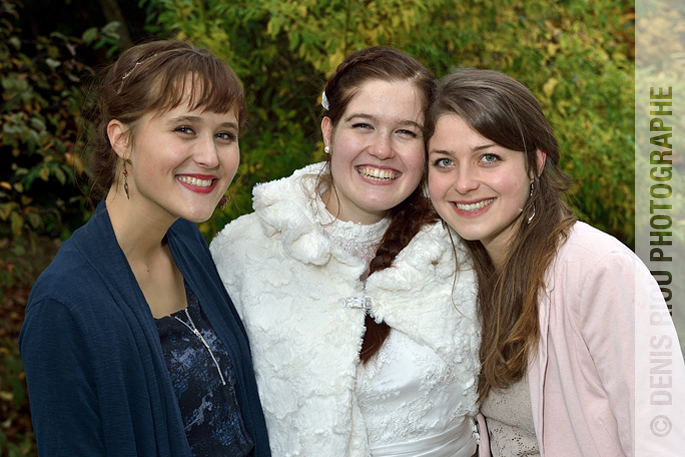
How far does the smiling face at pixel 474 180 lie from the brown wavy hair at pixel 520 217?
1.2 inches

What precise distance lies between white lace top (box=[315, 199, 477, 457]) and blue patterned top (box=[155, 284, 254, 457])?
0.42 m

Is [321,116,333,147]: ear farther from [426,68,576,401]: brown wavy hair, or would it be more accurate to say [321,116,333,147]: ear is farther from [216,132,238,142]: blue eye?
[216,132,238,142]: blue eye

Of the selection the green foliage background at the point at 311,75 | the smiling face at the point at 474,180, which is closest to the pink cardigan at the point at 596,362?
the smiling face at the point at 474,180

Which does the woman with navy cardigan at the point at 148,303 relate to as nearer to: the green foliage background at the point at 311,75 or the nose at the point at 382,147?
the nose at the point at 382,147

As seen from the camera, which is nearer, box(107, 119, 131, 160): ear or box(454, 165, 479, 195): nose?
box(107, 119, 131, 160): ear

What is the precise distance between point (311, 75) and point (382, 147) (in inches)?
73.9

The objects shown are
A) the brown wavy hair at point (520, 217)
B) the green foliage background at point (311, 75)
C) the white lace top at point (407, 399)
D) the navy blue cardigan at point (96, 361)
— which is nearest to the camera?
the navy blue cardigan at point (96, 361)

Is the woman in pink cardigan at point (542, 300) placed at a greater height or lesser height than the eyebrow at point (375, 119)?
lesser

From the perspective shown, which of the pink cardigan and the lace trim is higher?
the lace trim

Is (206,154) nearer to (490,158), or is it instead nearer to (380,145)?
(380,145)

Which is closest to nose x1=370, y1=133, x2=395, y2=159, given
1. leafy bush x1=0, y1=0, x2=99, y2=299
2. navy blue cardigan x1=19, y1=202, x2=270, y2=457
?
navy blue cardigan x1=19, y1=202, x2=270, y2=457

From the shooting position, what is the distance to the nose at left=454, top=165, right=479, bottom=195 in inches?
77.0

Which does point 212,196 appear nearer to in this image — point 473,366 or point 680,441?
point 473,366

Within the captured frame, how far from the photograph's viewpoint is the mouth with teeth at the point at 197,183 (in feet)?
5.86
